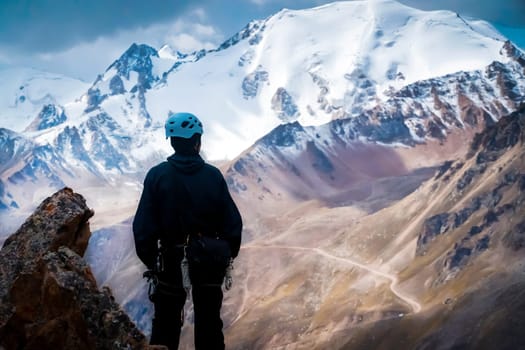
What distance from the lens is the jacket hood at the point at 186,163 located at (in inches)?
418

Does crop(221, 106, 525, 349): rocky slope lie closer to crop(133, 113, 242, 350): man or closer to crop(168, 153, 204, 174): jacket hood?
crop(133, 113, 242, 350): man

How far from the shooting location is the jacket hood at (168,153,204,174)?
1062 cm

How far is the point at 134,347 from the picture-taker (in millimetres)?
9414

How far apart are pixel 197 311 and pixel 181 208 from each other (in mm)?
1771

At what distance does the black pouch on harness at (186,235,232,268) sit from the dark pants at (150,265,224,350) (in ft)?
0.74

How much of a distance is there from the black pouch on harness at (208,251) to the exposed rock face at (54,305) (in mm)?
1425

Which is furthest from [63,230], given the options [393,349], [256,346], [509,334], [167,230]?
[256,346]

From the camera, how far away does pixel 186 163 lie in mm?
10703

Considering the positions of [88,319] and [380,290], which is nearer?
[88,319]

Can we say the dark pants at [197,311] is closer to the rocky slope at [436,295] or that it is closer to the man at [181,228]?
the man at [181,228]

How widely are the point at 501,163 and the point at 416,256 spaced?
42.0 metres

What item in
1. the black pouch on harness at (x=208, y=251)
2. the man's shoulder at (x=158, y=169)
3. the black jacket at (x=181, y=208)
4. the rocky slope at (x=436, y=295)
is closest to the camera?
the black pouch on harness at (x=208, y=251)

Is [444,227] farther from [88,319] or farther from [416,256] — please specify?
[88,319]

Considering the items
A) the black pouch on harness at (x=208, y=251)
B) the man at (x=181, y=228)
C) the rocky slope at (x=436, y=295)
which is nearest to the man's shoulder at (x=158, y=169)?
the man at (x=181, y=228)
